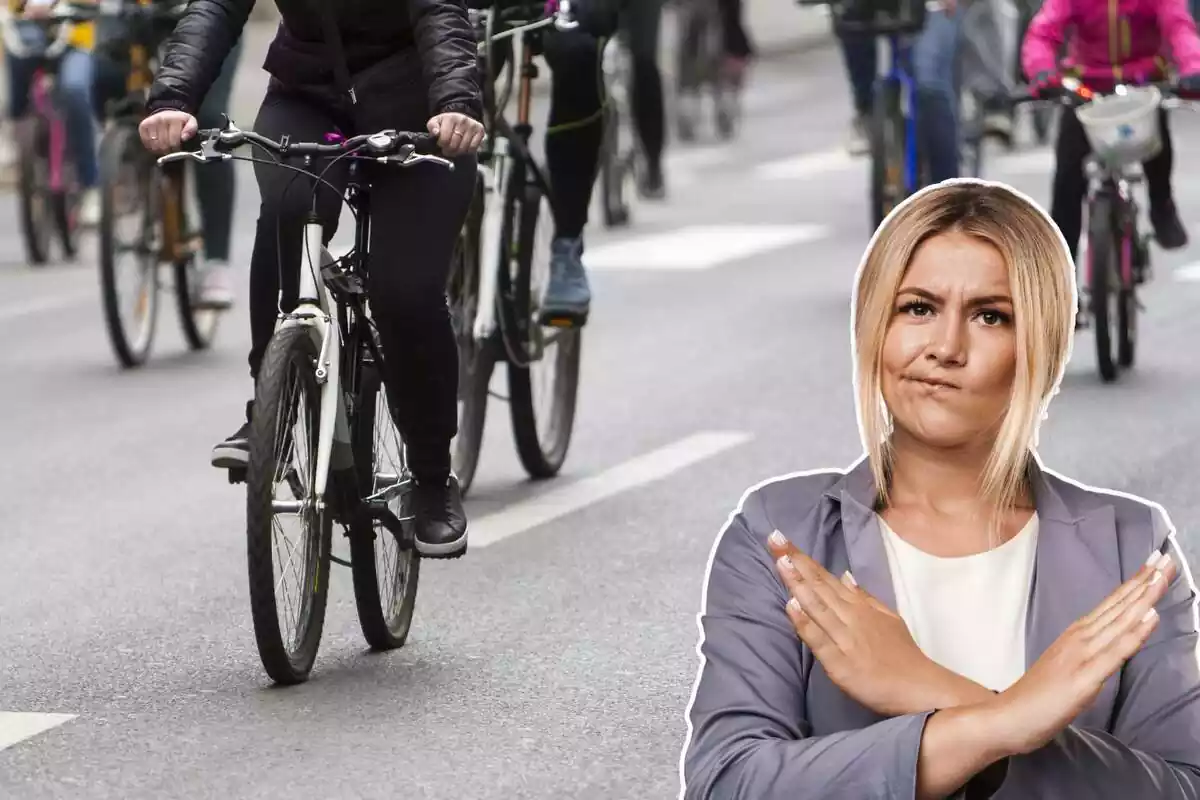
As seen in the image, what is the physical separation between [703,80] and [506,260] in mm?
18288

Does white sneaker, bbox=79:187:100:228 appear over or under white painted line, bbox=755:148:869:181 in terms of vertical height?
over

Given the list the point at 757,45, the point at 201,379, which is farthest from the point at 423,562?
the point at 757,45

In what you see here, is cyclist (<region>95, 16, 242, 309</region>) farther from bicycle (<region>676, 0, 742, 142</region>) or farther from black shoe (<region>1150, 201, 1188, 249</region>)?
bicycle (<region>676, 0, 742, 142</region>)

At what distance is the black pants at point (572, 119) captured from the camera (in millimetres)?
8078

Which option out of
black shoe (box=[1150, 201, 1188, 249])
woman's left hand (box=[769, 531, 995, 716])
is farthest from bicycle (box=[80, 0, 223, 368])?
woman's left hand (box=[769, 531, 995, 716])

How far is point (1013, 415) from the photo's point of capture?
10.2 ft

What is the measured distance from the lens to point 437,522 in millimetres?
6105

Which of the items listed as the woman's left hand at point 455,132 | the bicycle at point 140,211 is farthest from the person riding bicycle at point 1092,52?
the woman's left hand at point 455,132

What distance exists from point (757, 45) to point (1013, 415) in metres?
32.6

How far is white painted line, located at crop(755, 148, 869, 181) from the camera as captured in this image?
21453 millimetres

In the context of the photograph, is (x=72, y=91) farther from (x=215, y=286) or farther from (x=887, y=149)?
(x=887, y=149)

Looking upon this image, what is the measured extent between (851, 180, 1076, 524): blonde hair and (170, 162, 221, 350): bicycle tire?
8500 mm

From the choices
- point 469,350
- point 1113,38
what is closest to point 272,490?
point 469,350

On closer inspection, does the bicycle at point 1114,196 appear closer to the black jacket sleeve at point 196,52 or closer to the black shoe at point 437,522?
the black shoe at point 437,522
